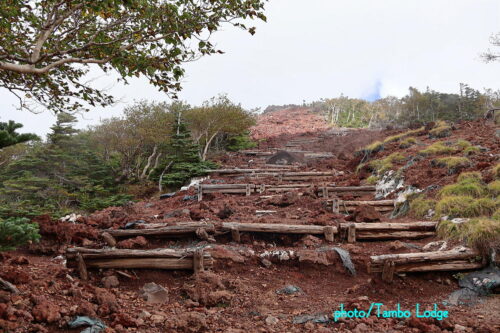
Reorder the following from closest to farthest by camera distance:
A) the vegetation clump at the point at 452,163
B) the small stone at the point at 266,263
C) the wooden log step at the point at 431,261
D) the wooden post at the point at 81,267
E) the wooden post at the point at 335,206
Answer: the wooden post at the point at 81,267 → the wooden log step at the point at 431,261 → the small stone at the point at 266,263 → the wooden post at the point at 335,206 → the vegetation clump at the point at 452,163

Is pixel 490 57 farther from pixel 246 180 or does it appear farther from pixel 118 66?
pixel 118 66

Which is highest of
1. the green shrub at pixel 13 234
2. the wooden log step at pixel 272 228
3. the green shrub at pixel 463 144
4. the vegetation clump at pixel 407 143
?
the vegetation clump at pixel 407 143

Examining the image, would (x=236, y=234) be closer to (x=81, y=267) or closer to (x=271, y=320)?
(x=271, y=320)

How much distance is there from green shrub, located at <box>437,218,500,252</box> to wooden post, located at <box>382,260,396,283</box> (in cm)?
162

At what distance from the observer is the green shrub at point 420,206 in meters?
8.02

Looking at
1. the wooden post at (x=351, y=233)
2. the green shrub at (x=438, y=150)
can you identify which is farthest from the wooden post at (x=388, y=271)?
the green shrub at (x=438, y=150)

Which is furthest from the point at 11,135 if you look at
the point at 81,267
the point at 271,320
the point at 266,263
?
the point at 266,263

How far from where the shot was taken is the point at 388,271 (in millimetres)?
5078

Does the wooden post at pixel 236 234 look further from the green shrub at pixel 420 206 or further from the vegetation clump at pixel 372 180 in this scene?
the vegetation clump at pixel 372 180

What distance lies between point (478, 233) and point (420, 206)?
292 cm

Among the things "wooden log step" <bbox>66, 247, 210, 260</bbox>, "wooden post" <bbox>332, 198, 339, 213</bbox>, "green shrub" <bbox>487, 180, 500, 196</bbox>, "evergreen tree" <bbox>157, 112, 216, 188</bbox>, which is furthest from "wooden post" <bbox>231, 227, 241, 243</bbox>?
"evergreen tree" <bbox>157, 112, 216, 188</bbox>

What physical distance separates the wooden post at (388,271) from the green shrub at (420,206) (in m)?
3.63

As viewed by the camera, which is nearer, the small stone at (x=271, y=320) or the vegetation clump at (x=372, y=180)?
the small stone at (x=271, y=320)

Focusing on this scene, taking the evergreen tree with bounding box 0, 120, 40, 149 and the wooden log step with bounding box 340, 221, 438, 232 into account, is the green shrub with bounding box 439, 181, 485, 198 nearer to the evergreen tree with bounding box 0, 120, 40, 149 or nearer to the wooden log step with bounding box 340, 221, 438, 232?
the wooden log step with bounding box 340, 221, 438, 232
